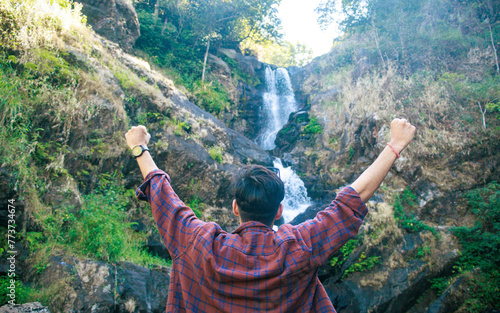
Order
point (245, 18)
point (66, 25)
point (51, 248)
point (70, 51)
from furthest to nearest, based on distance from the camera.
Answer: point (245, 18) < point (66, 25) < point (70, 51) < point (51, 248)

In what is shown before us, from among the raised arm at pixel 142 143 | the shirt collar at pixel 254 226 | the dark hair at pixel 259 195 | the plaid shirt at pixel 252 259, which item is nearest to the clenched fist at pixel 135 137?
the raised arm at pixel 142 143

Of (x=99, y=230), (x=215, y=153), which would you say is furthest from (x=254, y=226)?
(x=215, y=153)

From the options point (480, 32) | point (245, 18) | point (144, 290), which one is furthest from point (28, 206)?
point (480, 32)

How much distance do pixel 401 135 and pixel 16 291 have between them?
4.99 metres

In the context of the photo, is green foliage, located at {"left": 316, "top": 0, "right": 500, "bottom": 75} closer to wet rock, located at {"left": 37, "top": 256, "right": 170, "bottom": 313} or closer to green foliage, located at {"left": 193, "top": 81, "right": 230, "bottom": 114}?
green foliage, located at {"left": 193, "top": 81, "right": 230, "bottom": 114}

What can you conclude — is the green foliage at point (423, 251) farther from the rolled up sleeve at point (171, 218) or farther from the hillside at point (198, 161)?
the rolled up sleeve at point (171, 218)

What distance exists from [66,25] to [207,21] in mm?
10747

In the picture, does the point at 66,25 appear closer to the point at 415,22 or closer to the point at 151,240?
the point at 151,240

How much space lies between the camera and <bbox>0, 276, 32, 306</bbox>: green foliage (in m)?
3.42

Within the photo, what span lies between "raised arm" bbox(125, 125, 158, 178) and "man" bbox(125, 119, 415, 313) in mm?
91

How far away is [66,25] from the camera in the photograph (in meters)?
7.07

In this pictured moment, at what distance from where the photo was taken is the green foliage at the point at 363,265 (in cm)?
679

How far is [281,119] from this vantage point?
58.9ft

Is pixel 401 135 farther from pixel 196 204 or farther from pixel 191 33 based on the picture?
pixel 191 33
